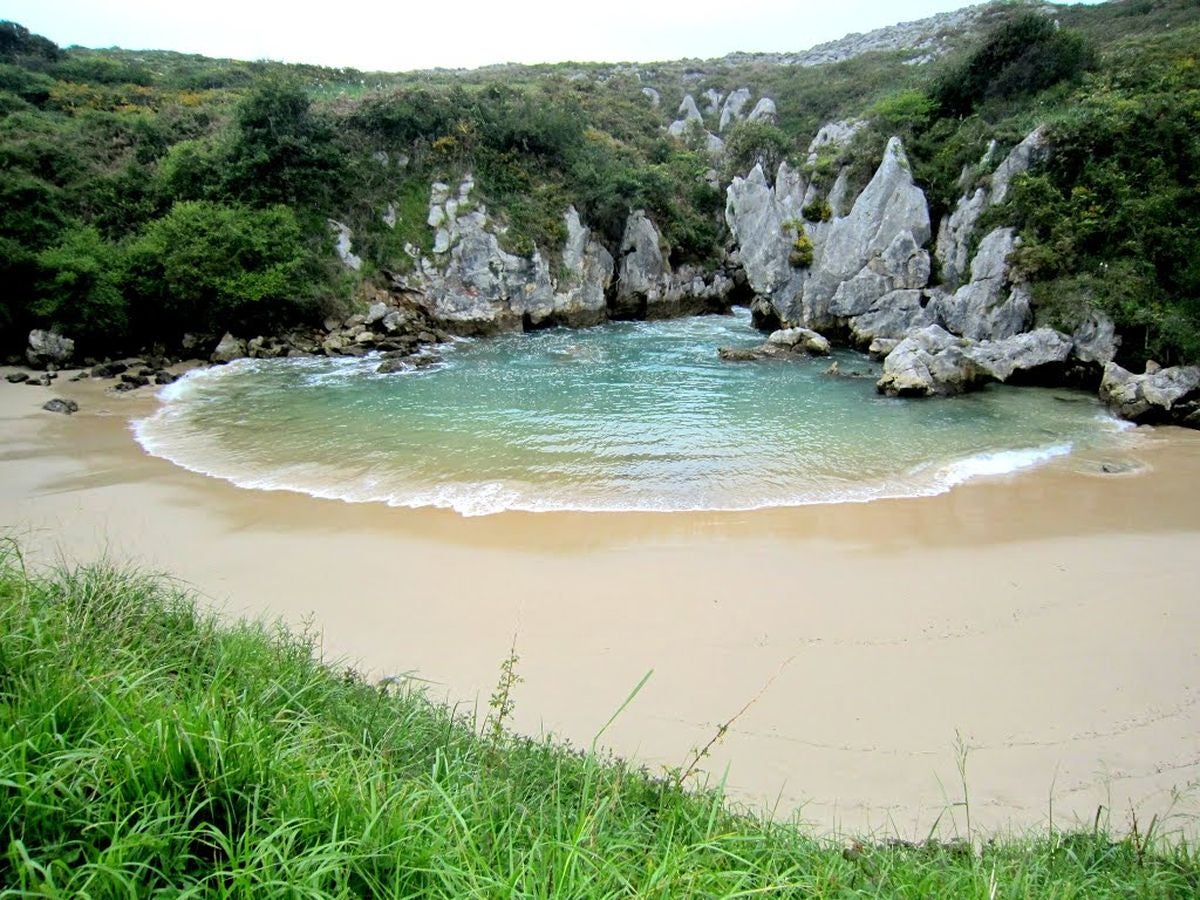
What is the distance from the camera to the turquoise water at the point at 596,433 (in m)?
11.2

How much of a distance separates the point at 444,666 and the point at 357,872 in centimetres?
443

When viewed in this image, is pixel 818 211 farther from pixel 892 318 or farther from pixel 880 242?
pixel 892 318

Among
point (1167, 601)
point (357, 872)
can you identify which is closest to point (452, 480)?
point (357, 872)

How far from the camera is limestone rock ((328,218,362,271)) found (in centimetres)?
2684

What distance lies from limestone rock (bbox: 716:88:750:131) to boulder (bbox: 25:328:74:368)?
50269 millimetres

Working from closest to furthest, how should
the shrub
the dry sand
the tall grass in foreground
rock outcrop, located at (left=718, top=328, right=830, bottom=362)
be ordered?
1. the tall grass in foreground
2. the dry sand
3. rock outcrop, located at (left=718, top=328, right=830, bottom=362)
4. the shrub

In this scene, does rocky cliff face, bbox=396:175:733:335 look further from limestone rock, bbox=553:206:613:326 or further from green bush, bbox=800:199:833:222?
green bush, bbox=800:199:833:222

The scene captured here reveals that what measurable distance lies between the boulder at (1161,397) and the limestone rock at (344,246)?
27697mm

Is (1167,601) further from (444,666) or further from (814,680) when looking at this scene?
(444,666)

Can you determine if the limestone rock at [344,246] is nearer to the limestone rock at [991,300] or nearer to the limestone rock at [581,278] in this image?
the limestone rock at [581,278]

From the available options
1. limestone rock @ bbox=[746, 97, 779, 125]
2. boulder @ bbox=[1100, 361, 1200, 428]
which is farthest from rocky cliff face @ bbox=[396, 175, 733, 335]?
limestone rock @ bbox=[746, 97, 779, 125]

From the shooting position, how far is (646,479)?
11.6 m

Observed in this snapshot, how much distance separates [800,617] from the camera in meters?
7.20

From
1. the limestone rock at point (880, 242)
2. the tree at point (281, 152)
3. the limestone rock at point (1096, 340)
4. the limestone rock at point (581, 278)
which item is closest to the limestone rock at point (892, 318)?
the limestone rock at point (880, 242)
